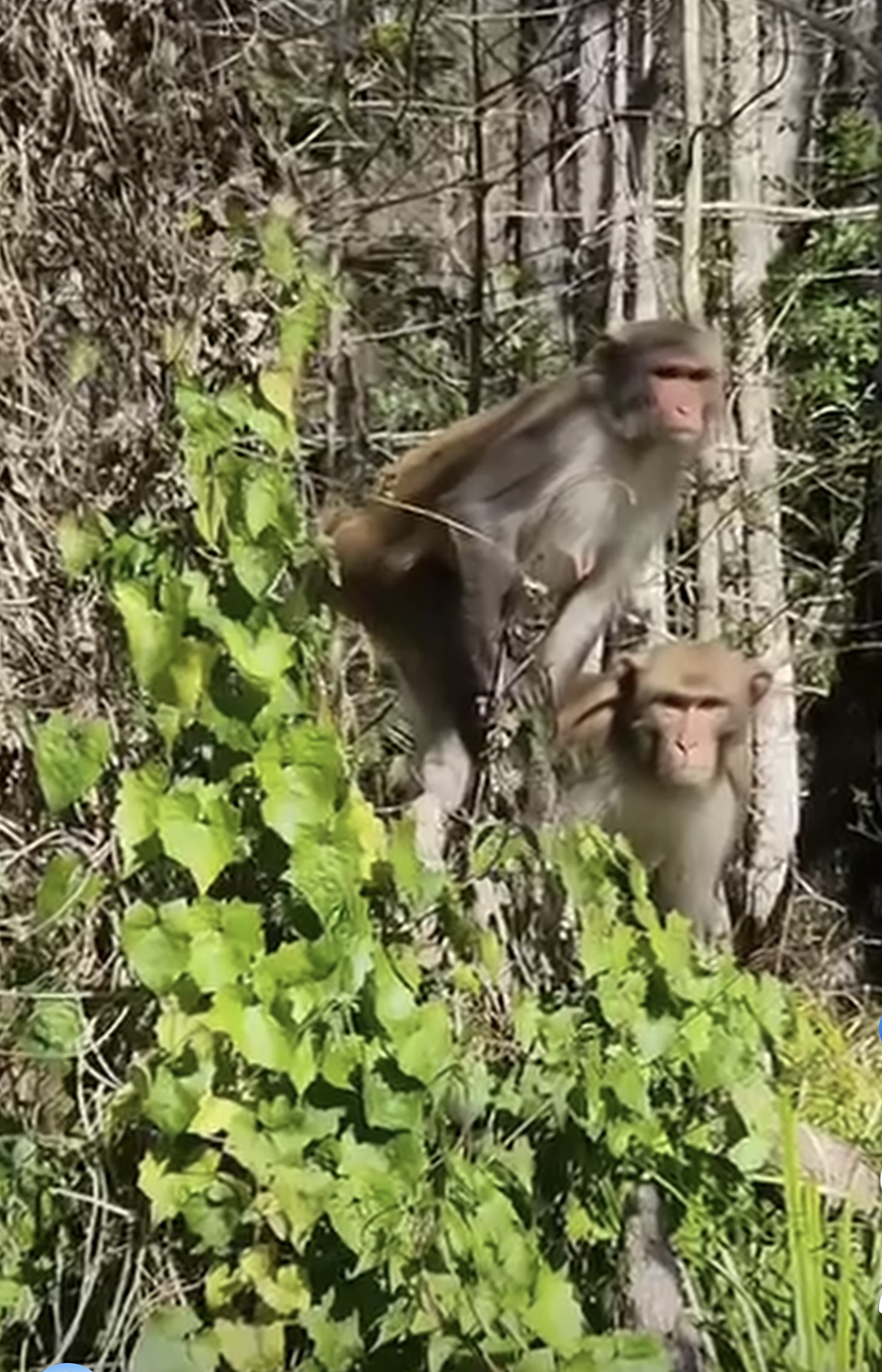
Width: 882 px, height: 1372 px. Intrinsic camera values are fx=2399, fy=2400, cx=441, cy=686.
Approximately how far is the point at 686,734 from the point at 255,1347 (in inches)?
30.7

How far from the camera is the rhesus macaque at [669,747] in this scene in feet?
7.89

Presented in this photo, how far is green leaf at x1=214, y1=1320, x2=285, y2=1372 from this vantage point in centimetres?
196

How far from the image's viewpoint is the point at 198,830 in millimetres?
1937

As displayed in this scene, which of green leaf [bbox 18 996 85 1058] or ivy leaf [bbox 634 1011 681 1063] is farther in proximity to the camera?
green leaf [bbox 18 996 85 1058]

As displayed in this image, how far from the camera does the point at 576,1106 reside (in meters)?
2.02

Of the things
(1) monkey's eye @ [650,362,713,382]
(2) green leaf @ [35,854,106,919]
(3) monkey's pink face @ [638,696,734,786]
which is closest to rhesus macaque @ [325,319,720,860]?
(1) monkey's eye @ [650,362,713,382]

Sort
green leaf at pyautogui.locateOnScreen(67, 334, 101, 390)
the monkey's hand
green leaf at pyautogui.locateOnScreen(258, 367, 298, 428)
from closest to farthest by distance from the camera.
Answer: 1. green leaf at pyautogui.locateOnScreen(258, 367, 298, 428)
2. green leaf at pyautogui.locateOnScreen(67, 334, 101, 390)
3. the monkey's hand

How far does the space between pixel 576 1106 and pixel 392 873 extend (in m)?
0.25

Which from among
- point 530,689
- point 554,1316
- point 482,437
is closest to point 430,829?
point 530,689

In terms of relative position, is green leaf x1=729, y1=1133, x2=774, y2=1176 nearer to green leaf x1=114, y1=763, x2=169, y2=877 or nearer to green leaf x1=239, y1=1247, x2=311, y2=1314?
green leaf x1=239, y1=1247, x2=311, y2=1314

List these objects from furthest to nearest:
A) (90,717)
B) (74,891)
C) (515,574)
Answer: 1. (515,574)
2. (90,717)
3. (74,891)

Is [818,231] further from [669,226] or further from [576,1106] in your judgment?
[576,1106]

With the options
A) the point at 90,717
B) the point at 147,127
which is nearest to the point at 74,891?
the point at 90,717

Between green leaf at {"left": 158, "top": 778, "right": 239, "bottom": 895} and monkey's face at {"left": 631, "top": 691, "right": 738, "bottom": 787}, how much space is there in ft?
1.95
